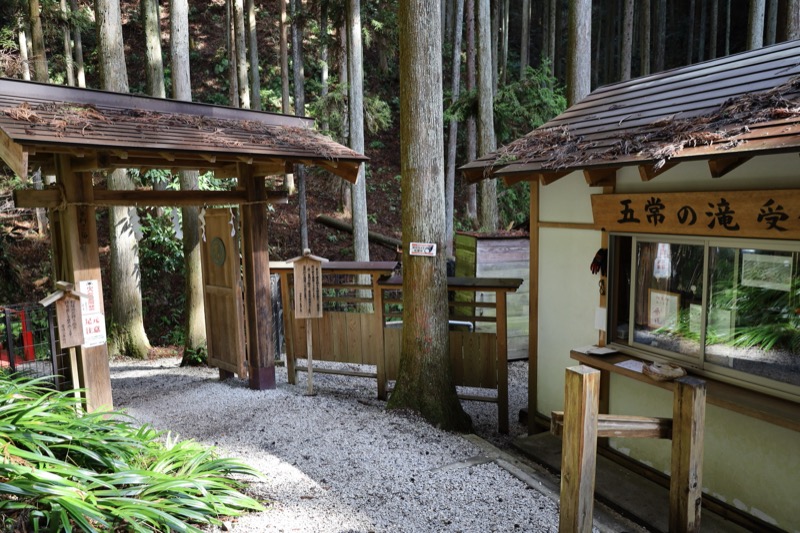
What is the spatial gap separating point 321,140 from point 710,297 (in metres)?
4.84

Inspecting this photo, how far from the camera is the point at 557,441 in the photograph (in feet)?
20.4

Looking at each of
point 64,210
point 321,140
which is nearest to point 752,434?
point 321,140

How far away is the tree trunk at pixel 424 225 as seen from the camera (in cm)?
606

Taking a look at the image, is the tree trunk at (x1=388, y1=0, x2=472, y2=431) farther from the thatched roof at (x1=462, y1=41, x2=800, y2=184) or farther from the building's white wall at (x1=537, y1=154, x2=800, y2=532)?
the building's white wall at (x1=537, y1=154, x2=800, y2=532)

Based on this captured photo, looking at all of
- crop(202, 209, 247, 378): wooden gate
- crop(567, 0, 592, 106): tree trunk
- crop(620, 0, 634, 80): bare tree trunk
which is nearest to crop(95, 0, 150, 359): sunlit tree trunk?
crop(202, 209, 247, 378): wooden gate

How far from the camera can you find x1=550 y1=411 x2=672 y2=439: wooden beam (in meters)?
2.84

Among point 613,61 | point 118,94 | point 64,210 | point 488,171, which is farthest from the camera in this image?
point 613,61

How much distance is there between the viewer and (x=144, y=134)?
5473 mm

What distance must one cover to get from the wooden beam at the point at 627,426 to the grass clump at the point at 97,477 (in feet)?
7.27

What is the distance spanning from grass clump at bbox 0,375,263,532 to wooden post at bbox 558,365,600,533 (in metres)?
2.20

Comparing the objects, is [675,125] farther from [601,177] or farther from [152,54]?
[152,54]

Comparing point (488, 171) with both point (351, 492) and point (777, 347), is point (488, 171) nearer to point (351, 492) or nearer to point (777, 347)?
point (777, 347)

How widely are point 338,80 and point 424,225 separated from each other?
13.3m

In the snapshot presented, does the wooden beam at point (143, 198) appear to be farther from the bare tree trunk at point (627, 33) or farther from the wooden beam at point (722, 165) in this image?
the bare tree trunk at point (627, 33)
